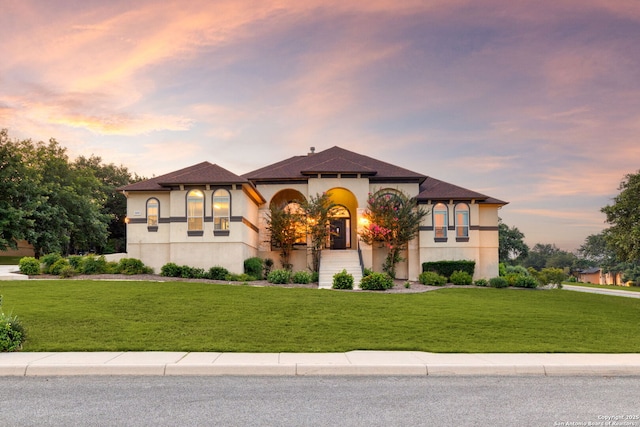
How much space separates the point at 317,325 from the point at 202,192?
606 inches

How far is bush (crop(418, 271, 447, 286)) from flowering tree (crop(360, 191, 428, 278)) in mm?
2457

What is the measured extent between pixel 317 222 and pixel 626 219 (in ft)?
53.3

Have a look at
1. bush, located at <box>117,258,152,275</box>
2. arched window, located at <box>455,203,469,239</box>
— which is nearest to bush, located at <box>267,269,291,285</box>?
bush, located at <box>117,258,152,275</box>

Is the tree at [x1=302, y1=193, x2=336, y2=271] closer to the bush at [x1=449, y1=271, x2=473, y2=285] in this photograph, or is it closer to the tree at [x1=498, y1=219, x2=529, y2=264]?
the bush at [x1=449, y1=271, x2=473, y2=285]

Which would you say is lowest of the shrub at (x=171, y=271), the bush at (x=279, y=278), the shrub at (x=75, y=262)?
the bush at (x=279, y=278)

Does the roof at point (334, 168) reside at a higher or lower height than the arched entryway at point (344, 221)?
higher

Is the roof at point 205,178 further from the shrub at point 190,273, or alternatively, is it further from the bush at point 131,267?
the shrub at point 190,273

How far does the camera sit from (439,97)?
26.9 m

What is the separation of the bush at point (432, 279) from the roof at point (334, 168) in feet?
22.0

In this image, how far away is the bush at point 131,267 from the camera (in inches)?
992

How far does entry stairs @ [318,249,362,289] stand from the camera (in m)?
25.8

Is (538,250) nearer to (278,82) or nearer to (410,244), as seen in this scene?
(410,244)

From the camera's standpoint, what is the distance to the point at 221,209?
86.4ft

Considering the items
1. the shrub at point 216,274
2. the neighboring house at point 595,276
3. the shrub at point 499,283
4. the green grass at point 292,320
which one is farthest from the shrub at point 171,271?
the neighboring house at point 595,276
